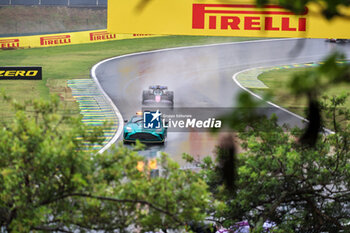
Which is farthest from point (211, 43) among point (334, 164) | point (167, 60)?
point (334, 164)

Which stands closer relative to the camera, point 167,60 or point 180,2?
point 180,2

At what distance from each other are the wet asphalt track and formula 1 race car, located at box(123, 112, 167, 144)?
1.42 feet

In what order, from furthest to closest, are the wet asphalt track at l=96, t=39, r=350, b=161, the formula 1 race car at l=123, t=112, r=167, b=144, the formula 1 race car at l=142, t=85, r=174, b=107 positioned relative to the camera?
1. the formula 1 race car at l=142, t=85, r=174, b=107
2. the wet asphalt track at l=96, t=39, r=350, b=161
3. the formula 1 race car at l=123, t=112, r=167, b=144

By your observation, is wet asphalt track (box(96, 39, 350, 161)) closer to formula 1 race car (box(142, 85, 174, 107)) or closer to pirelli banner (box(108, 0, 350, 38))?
formula 1 race car (box(142, 85, 174, 107))

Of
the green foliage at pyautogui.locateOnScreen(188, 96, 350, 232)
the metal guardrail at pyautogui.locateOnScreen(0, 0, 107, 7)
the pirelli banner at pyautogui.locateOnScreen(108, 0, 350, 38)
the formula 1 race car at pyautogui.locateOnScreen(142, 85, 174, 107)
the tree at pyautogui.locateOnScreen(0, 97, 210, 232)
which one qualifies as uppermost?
the pirelli banner at pyautogui.locateOnScreen(108, 0, 350, 38)

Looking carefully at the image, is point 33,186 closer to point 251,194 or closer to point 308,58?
point 251,194

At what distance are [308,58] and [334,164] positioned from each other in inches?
1641

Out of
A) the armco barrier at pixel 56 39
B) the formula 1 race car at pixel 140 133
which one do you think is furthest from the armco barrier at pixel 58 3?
the formula 1 race car at pixel 140 133

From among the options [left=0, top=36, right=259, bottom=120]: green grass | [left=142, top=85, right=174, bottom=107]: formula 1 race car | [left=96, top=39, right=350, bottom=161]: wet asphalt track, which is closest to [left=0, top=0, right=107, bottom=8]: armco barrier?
[left=0, top=36, right=259, bottom=120]: green grass

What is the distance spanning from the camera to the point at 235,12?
66.1 ft

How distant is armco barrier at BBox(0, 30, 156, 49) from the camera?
53.4m

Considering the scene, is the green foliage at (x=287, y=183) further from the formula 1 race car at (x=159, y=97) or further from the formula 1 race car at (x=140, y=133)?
the formula 1 race car at (x=159, y=97)

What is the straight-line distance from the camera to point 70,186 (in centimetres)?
773

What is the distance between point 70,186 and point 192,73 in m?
38.6
